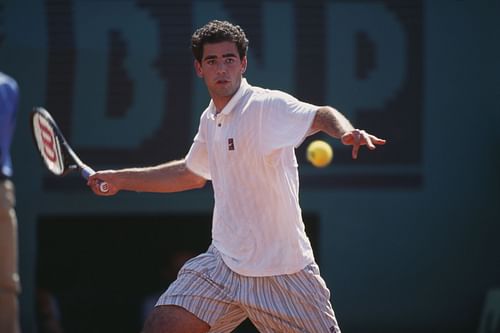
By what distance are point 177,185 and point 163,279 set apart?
404 cm

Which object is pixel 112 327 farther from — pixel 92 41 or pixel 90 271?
pixel 92 41

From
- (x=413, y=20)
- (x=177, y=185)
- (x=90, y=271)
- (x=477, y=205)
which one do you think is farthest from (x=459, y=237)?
(x=177, y=185)

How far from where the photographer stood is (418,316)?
8.55m

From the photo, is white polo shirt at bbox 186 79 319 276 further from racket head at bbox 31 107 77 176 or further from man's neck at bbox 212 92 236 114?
racket head at bbox 31 107 77 176

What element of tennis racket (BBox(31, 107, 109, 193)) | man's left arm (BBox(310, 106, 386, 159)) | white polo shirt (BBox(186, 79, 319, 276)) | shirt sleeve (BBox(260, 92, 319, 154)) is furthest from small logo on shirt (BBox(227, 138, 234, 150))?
tennis racket (BBox(31, 107, 109, 193))

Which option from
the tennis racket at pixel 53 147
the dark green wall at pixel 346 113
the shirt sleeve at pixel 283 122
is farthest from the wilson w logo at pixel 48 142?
the dark green wall at pixel 346 113

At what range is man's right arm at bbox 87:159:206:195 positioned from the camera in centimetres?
517

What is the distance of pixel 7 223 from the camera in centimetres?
679

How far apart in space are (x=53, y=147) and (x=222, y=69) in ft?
4.06

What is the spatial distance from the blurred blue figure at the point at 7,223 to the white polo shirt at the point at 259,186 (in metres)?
2.38

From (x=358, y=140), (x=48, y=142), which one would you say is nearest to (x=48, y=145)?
(x=48, y=142)

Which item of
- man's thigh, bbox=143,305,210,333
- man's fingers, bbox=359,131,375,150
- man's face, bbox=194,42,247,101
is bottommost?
man's thigh, bbox=143,305,210,333

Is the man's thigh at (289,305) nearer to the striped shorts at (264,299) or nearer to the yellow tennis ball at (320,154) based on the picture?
the striped shorts at (264,299)

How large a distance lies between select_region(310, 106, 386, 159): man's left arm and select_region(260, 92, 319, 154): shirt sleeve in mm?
37
